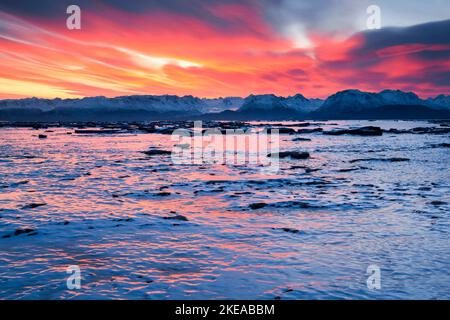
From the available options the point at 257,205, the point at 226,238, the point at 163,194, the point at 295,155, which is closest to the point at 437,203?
the point at 257,205

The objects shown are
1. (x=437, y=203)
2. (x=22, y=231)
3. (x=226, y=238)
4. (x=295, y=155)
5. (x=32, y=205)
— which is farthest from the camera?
(x=295, y=155)

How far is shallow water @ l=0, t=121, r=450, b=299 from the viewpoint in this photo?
268 inches

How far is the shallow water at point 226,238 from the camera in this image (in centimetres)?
682

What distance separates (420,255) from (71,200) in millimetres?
12238

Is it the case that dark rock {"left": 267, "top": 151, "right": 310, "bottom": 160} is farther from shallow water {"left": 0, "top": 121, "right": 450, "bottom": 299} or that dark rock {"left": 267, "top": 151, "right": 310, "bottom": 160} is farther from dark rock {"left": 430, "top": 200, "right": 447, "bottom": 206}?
dark rock {"left": 430, "top": 200, "right": 447, "bottom": 206}

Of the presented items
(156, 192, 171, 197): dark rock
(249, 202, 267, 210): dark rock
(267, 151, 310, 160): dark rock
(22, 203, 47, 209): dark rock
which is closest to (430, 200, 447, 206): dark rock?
(249, 202, 267, 210): dark rock

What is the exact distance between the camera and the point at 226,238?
9672 millimetres

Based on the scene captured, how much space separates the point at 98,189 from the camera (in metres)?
16.2

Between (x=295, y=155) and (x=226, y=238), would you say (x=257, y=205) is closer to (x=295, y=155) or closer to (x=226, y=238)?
(x=226, y=238)

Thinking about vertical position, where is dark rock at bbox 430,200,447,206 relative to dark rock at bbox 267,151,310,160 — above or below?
below

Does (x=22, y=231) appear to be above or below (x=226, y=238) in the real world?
above

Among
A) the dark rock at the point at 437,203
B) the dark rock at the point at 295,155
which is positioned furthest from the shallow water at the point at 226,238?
the dark rock at the point at 295,155

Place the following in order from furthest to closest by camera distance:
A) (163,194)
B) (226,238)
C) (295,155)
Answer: (295,155), (163,194), (226,238)
